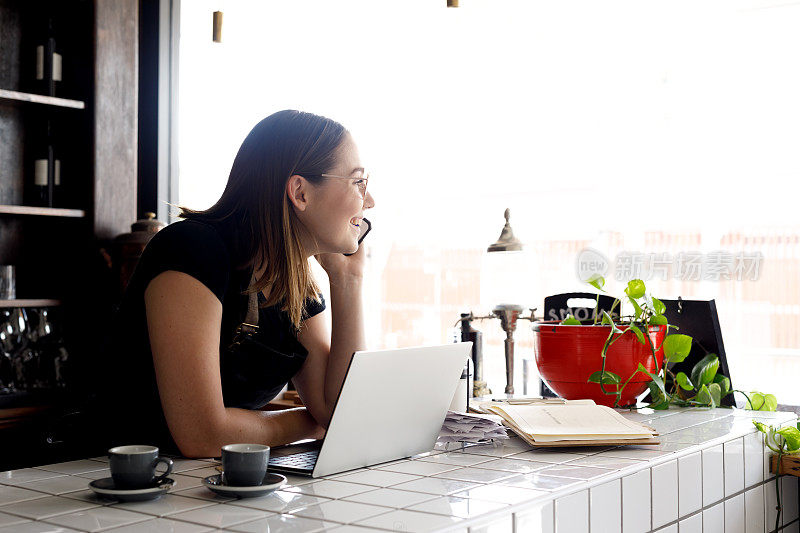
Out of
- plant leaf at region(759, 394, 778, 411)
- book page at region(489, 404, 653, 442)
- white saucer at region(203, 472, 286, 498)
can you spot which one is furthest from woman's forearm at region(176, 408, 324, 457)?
plant leaf at region(759, 394, 778, 411)

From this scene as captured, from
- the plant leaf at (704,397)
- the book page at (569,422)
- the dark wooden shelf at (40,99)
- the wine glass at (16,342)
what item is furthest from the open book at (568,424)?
the dark wooden shelf at (40,99)

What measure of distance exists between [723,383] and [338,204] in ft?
3.26

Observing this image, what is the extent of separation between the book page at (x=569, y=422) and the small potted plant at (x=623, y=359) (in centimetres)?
26

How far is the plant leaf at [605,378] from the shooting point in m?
1.79

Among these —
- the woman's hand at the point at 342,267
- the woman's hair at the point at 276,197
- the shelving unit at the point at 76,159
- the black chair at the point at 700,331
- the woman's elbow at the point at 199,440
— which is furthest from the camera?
the shelving unit at the point at 76,159

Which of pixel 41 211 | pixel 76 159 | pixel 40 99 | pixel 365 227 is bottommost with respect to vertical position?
pixel 365 227

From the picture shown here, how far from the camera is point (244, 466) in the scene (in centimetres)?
101

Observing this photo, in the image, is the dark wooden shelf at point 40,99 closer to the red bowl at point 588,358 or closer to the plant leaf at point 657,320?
the red bowl at point 588,358

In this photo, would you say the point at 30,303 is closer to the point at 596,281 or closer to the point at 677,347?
the point at 596,281

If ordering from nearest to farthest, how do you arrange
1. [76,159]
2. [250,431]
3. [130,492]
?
[130,492]
[250,431]
[76,159]

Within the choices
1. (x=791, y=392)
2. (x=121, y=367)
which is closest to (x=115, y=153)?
(x=121, y=367)

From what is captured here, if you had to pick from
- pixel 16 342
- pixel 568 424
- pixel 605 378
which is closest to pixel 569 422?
Answer: pixel 568 424

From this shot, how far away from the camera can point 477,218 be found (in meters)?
4.06

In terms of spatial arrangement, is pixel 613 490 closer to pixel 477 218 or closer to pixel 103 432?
pixel 103 432
